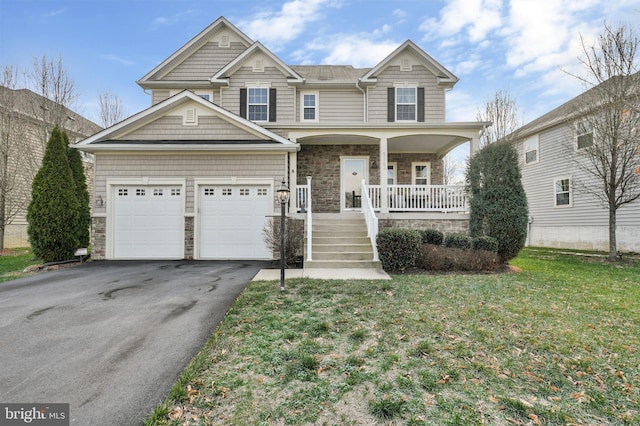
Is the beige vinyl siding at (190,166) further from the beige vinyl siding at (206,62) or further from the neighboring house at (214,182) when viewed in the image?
the beige vinyl siding at (206,62)

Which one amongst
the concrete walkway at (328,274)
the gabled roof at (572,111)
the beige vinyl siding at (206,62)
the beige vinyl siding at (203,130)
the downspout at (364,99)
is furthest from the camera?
the beige vinyl siding at (206,62)

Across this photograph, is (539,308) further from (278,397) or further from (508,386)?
(278,397)

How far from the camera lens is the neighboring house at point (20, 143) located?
1248 cm

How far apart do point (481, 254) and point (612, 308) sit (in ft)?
9.73

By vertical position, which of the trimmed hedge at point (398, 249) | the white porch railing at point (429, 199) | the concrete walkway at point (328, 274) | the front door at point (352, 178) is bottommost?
the concrete walkway at point (328, 274)

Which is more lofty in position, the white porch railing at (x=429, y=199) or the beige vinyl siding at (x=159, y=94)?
the beige vinyl siding at (x=159, y=94)

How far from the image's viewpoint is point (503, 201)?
26.7ft

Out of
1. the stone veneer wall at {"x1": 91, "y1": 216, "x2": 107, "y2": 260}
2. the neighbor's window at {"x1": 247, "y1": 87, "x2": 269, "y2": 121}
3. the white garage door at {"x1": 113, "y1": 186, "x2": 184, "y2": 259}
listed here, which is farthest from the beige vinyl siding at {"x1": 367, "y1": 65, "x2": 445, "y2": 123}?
the stone veneer wall at {"x1": 91, "y1": 216, "x2": 107, "y2": 260}

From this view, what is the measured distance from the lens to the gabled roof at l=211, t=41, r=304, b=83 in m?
12.4

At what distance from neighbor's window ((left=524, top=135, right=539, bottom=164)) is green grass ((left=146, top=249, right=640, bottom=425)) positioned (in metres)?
13.5

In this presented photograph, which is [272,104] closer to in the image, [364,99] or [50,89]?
[364,99]

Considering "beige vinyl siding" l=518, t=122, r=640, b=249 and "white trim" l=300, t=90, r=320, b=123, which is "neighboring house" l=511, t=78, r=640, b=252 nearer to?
"beige vinyl siding" l=518, t=122, r=640, b=249

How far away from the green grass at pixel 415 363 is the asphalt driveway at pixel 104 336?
323mm

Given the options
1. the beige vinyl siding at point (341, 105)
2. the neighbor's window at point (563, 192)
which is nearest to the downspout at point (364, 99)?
the beige vinyl siding at point (341, 105)
